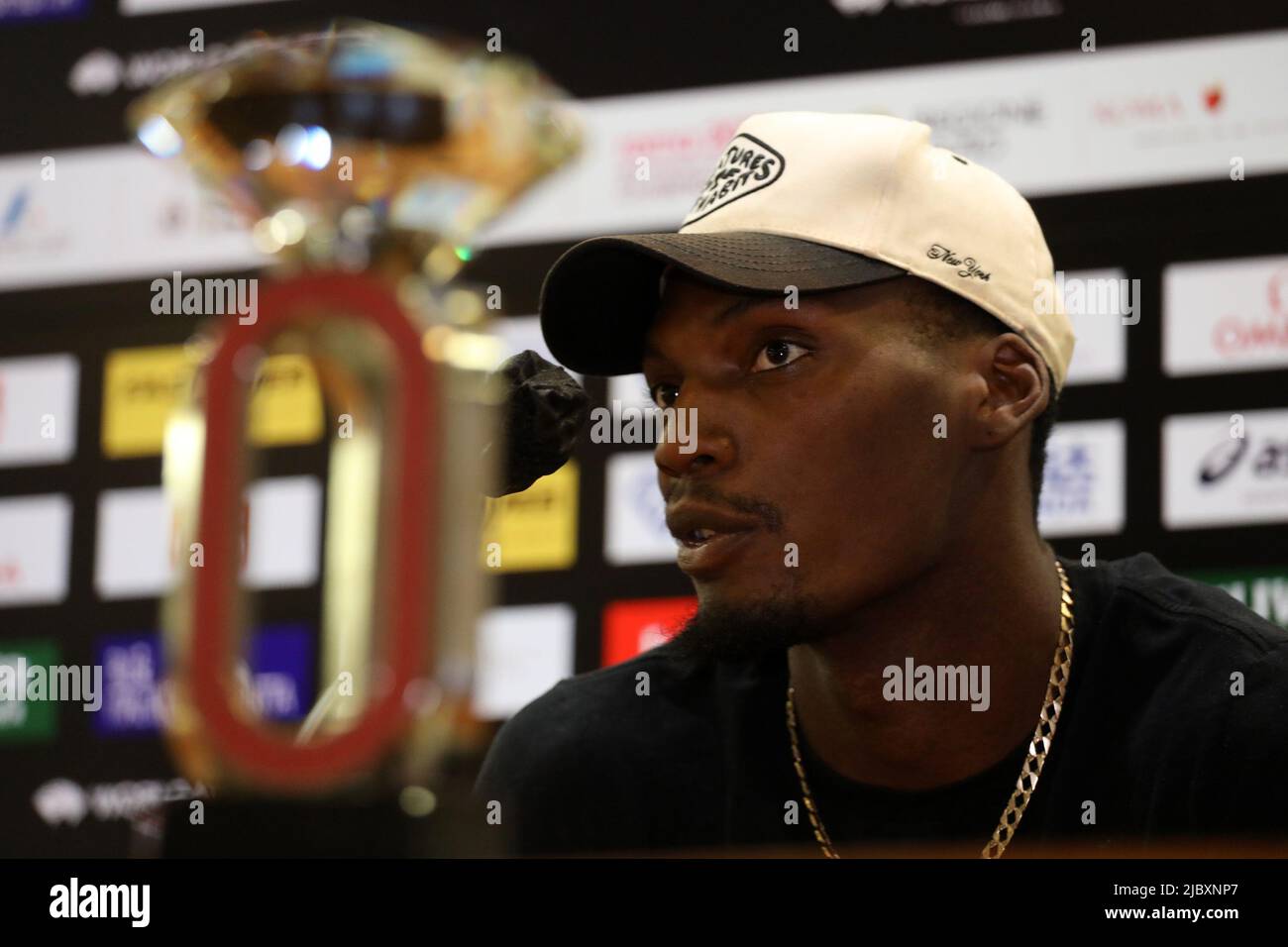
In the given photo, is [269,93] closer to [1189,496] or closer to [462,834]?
[462,834]

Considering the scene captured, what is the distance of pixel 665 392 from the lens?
141cm

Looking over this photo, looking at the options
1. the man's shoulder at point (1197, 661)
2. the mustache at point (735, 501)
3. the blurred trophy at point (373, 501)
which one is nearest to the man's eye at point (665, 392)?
the mustache at point (735, 501)

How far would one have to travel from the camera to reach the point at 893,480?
1383mm

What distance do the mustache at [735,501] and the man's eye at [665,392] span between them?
105 millimetres

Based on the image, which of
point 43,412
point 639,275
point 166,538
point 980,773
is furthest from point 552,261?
point 980,773

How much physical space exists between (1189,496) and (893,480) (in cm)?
101

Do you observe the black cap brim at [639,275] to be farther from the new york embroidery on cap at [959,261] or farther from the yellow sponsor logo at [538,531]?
the yellow sponsor logo at [538,531]

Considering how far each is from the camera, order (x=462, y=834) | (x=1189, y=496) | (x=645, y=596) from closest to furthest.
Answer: (x=462, y=834) < (x=1189, y=496) < (x=645, y=596)

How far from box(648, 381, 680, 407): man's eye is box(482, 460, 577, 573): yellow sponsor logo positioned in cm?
109

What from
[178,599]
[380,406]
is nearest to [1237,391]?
[380,406]

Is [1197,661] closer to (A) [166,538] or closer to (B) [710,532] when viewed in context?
(B) [710,532]

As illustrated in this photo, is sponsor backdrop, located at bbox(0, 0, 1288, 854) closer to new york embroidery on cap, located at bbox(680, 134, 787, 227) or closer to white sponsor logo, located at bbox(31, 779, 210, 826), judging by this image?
white sponsor logo, located at bbox(31, 779, 210, 826)

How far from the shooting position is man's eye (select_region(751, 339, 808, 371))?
4.46 ft
